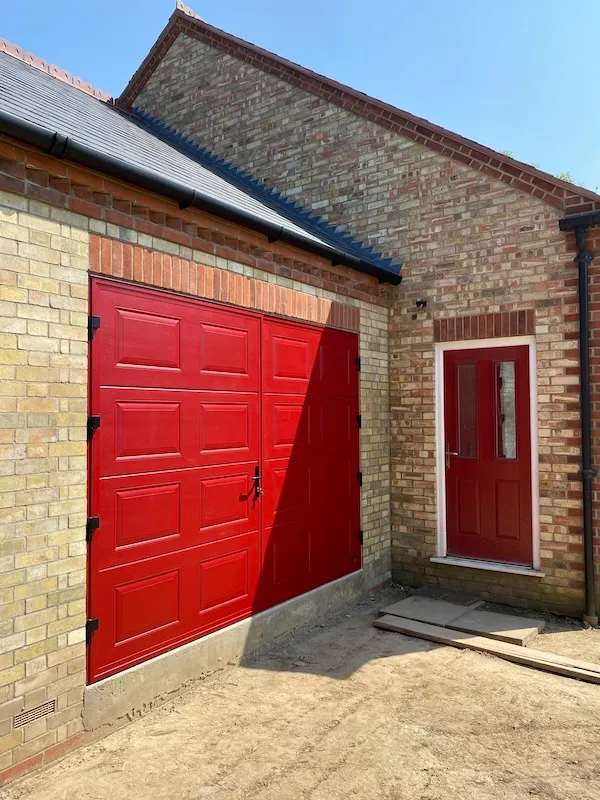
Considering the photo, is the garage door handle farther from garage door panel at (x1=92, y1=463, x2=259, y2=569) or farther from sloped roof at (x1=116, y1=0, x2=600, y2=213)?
sloped roof at (x1=116, y1=0, x2=600, y2=213)

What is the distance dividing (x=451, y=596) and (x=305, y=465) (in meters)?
2.20

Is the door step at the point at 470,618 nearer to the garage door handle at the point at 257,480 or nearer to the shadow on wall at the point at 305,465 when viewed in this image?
the shadow on wall at the point at 305,465

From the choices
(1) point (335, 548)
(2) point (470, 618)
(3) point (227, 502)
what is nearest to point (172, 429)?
(3) point (227, 502)

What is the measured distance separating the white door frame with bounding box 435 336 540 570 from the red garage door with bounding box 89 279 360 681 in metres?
1.15

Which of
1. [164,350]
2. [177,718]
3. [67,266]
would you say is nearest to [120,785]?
[177,718]

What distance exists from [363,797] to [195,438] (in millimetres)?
2454

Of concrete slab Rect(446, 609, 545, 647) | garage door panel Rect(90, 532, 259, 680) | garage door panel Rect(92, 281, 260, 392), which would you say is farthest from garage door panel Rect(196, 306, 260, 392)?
concrete slab Rect(446, 609, 545, 647)

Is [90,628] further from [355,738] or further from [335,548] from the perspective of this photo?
[335,548]

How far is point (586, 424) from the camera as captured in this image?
5441 millimetres

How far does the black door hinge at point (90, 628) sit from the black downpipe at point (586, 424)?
4.37 metres

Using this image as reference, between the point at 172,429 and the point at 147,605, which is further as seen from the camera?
the point at 172,429

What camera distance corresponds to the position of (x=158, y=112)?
9.09 metres

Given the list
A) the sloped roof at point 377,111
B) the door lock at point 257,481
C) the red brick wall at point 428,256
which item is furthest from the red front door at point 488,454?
the door lock at point 257,481

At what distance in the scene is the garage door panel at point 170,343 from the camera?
3.68 metres
